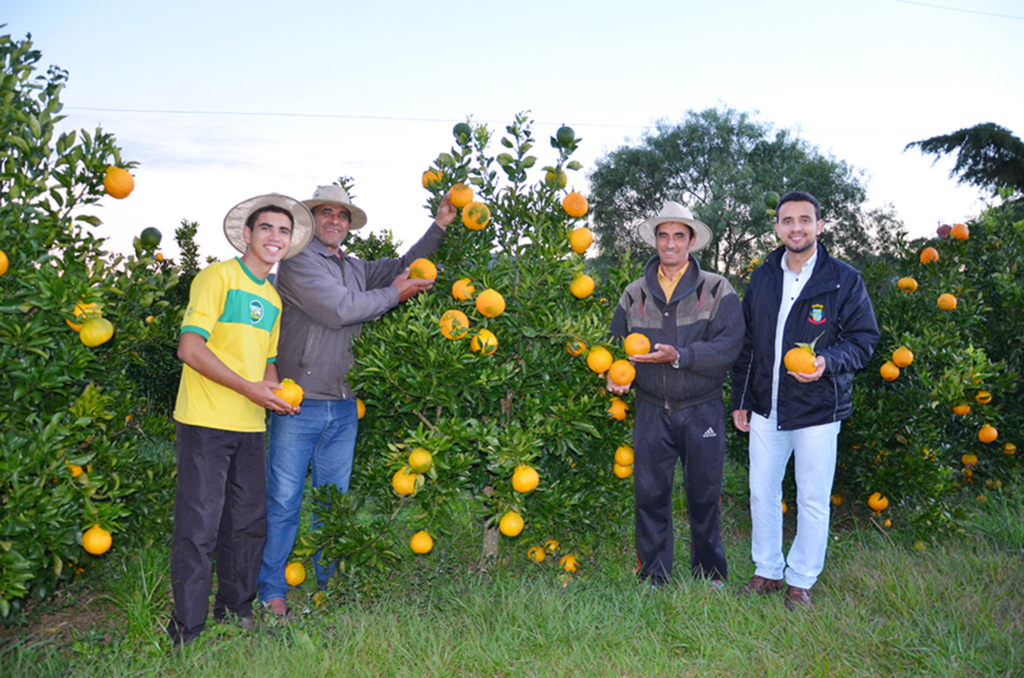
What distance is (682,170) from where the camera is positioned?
2842 centimetres

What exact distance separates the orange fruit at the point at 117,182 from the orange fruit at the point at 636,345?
2.57 meters

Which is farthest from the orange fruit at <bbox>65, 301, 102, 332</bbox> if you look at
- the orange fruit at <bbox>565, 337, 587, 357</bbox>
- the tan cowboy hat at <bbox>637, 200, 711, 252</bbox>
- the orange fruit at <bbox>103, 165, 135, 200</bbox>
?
the tan cowboy hat at <bbox>637, 200, 711, 252</bbox>

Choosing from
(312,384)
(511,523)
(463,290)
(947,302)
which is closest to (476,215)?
(463,290)

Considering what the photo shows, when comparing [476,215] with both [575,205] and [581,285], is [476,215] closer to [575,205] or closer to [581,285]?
[575,205]

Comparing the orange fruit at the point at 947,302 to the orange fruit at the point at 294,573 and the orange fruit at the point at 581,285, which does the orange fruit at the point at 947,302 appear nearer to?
the orange fruit at the point at 581,285

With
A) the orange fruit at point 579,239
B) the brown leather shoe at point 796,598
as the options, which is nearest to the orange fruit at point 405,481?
the orange fruit at point 579,239

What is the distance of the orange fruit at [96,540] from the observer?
2969 millimetres

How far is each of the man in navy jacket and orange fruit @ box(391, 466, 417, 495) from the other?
6.41 ft

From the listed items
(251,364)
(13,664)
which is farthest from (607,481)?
(13,664)

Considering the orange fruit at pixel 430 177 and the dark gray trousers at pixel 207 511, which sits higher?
the orange fruit at pixel 430 177

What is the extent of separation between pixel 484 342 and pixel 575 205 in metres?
0.98

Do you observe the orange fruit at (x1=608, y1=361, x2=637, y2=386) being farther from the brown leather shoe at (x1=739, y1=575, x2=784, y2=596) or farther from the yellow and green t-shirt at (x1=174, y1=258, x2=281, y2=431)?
the yellow and green t-shirt at (x1=174, y1=258, x2=281, y2=431)

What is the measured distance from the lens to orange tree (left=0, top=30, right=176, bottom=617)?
2836 millimetres

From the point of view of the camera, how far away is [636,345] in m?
3.49
